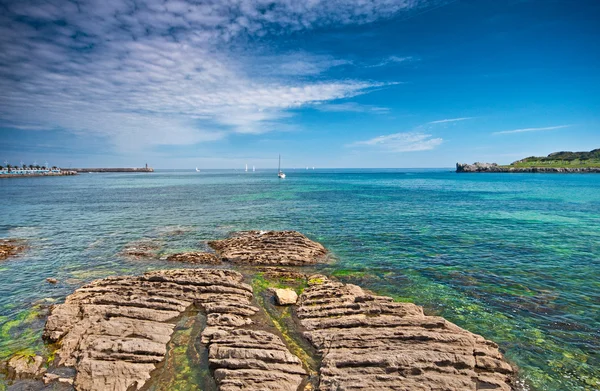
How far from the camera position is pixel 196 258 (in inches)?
1202

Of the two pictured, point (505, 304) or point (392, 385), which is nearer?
point (392, 385)

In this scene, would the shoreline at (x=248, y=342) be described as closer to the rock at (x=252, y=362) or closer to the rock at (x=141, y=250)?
the rock at (x=252, y=362)

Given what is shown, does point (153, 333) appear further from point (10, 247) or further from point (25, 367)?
point (10, 247)

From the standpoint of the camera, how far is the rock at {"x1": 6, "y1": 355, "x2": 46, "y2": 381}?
1388 cm

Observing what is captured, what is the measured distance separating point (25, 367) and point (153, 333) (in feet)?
18.0

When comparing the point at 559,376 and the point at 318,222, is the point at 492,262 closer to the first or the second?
the point at 559,376

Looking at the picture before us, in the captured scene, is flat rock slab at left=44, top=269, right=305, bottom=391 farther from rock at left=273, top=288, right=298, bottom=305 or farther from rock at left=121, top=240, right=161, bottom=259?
rock at left=121, top=240, right=161, bottom=259

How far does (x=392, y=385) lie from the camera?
40.8 ft

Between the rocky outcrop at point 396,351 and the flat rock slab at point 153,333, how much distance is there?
2.01 meters

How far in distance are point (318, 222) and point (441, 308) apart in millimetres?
30566

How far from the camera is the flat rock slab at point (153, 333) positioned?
13.3m

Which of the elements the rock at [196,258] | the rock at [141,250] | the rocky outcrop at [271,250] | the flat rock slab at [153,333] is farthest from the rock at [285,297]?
the rock at [141,250]

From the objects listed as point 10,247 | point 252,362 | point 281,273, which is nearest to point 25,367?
point 252,362

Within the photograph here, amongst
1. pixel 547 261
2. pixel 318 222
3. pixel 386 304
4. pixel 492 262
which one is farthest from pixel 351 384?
pixel 318 222
